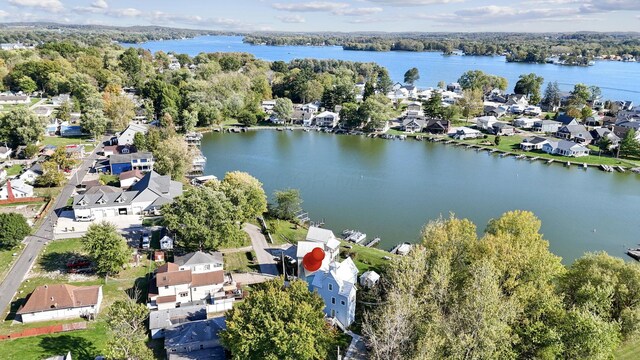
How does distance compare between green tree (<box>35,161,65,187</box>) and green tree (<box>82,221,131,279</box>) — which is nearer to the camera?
green tree (<box>82,221,131,279</box>)

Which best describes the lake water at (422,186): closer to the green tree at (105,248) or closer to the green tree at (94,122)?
the green tree at (94,122)

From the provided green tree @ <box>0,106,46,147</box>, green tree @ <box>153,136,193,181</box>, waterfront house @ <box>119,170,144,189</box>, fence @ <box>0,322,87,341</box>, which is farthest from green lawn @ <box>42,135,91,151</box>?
fence @ <box>0,322,87,341</box>

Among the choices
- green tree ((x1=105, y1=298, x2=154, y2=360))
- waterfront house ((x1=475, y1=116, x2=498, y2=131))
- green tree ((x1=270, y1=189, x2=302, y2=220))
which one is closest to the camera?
green tree ((x1=105, y1=298, x2=154, y2=360))

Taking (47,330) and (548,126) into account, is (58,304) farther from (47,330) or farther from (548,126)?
(548,126)

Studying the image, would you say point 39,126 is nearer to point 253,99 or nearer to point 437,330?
point 253,99

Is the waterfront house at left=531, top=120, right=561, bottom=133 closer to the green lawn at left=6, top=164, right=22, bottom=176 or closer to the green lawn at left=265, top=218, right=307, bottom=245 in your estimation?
the green lawn at left=265, top=218, right=307, bottom=245

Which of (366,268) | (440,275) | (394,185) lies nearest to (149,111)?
(394,185)
